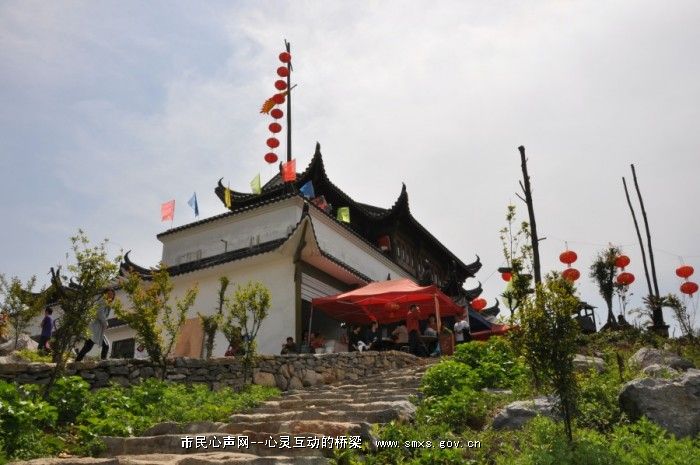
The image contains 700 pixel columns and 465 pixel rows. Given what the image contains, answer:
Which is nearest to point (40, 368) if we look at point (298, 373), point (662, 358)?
point (298, 373)

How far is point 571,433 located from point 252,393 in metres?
5.21

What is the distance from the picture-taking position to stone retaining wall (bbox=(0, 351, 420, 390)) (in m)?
7.78

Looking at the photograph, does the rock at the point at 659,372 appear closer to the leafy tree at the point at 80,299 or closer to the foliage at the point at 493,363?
the foliage at the point at 493,363

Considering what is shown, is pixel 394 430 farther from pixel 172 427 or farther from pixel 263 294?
pixel 263 294

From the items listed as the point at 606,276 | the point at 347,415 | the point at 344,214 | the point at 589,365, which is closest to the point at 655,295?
the point at 606,276

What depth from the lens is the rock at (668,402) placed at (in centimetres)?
557

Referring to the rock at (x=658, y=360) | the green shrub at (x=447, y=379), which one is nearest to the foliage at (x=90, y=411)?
the green shrub at (x=447, y=379)

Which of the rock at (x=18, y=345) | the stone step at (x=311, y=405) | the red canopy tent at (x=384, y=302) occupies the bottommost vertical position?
the stone step at (x=311, y=405)

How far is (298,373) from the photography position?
10.9 meters

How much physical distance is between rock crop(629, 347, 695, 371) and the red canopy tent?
6.13 metres

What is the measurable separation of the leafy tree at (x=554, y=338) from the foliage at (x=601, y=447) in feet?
0.91

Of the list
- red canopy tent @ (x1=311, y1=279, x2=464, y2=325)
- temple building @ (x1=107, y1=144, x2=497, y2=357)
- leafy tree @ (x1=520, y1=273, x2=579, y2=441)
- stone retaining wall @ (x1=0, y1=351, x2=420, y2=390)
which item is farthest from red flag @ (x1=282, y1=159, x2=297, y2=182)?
leafy tree @ (x1=520, y1=273, x2=579, y2=441)

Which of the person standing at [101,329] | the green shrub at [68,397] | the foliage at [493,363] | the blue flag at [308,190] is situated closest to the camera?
the green shrub at [68,397]

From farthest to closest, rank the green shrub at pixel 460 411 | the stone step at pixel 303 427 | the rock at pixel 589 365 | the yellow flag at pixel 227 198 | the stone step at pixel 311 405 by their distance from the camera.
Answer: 1. the yellow flag at pixel 227 198
2. the rock at pixel 589 365
3. the stone step at pixel 311 405
4. the green shrub at pixel 460 411
5. the stone step at pixel 303 427
